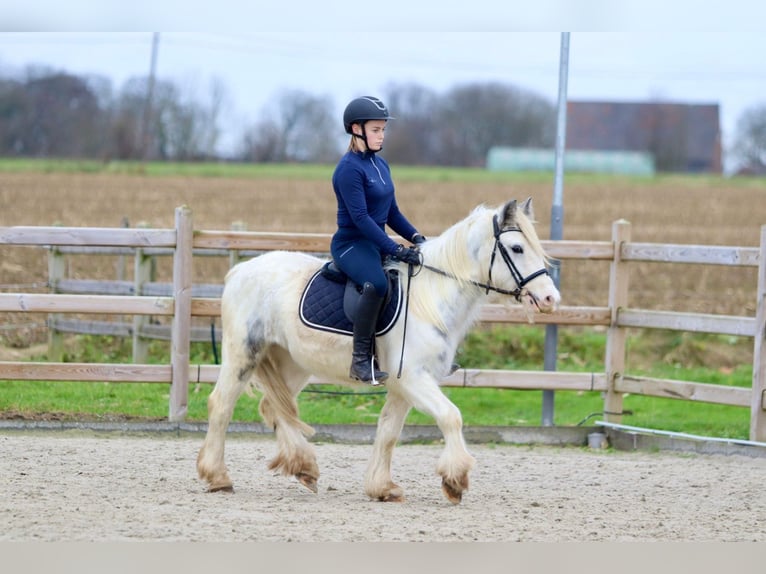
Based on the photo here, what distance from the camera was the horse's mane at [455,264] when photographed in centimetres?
661

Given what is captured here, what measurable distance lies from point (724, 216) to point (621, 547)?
31099 millimetres

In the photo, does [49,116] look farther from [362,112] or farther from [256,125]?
[362,112]

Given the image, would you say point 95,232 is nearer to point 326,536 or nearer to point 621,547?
point 326,536

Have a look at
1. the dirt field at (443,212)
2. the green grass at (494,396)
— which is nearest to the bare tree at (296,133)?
the dirt field at (443,212)

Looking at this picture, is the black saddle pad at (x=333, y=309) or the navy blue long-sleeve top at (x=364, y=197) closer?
the navy blue long-sleeve top at (x=364, y=197)

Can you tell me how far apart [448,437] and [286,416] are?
122cm

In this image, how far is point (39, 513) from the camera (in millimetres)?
5793

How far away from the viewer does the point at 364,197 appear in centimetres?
653

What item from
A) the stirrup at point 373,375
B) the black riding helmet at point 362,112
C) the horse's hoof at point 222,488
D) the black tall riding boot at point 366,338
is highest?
the black riding helmet at point 362,112

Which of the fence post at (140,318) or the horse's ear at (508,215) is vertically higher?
the horse's ear at (508,215)

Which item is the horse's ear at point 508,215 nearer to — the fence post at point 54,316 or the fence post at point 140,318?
the fence post at point 140,318

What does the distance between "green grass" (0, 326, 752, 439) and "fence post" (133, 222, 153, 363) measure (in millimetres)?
262

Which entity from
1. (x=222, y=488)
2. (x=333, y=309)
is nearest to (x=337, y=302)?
(x=333, y=309)

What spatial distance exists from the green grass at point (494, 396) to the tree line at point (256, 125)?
1607 inches
